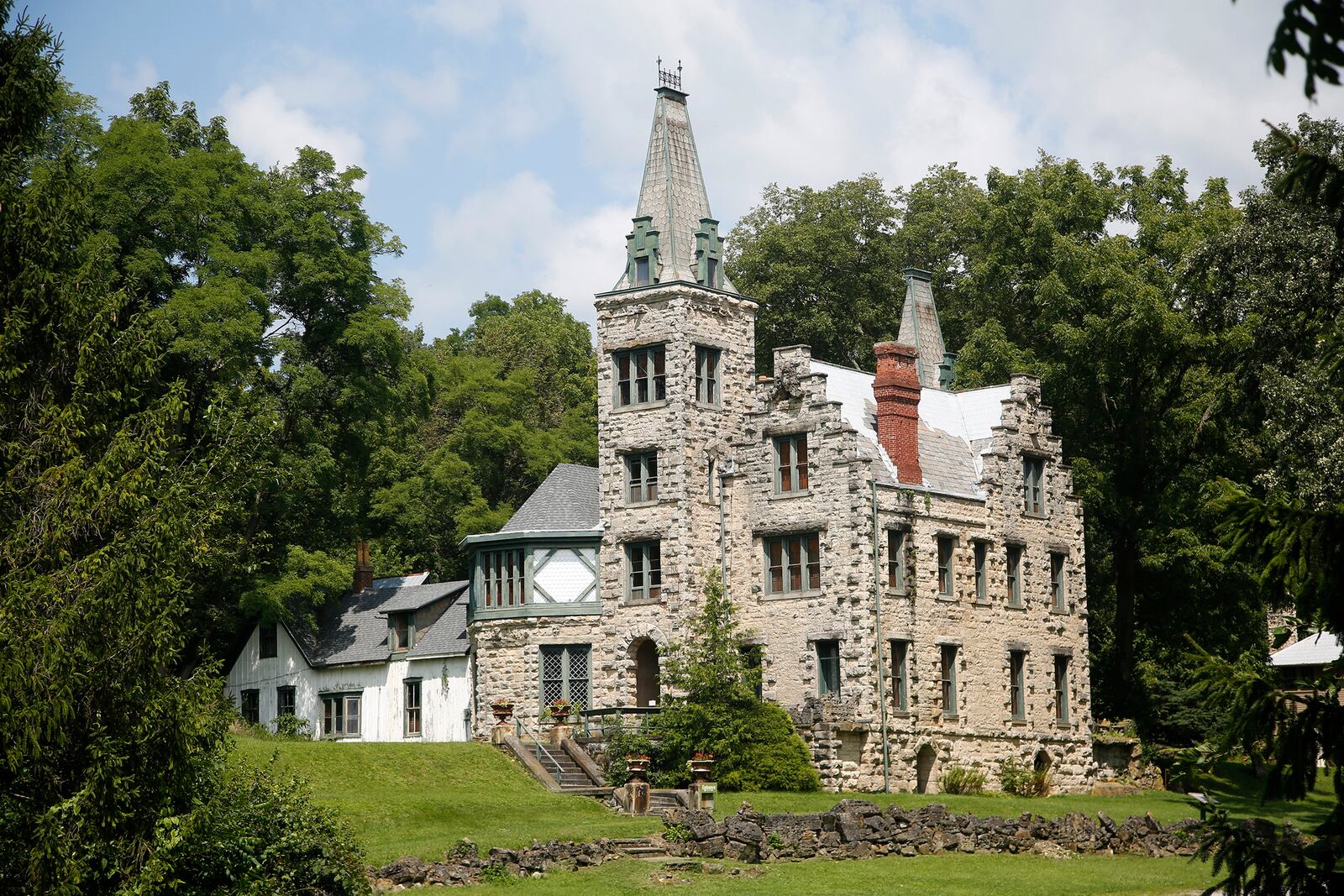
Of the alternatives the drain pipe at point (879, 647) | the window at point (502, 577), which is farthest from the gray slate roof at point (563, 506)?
the drain pipe at point (879, 647)

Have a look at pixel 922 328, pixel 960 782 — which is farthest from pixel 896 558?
pixel 922 328

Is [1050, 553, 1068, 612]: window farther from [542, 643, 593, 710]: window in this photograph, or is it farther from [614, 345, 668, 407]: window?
[542, 643, 593, 710]: window

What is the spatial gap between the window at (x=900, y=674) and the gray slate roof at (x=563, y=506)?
927 cm

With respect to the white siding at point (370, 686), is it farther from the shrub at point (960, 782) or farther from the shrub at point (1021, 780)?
the shrub at point (1021, 780)

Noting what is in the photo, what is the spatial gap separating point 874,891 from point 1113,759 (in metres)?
24.2

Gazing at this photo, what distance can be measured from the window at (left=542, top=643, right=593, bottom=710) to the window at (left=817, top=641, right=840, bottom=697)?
6.61 m

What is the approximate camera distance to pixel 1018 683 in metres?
46.8

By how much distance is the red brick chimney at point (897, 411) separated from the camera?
1764 inches

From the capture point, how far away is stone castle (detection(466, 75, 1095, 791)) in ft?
141

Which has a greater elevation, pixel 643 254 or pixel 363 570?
pixel 643 254

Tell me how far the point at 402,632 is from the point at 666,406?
45.6 feet

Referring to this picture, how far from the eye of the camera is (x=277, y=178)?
55562mm

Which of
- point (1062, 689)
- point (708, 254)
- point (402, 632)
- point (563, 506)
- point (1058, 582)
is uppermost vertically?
point (708, 254)

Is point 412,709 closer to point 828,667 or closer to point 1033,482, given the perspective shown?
point 828,667
